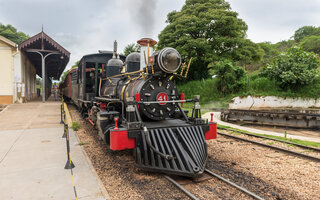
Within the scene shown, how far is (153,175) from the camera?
411cm

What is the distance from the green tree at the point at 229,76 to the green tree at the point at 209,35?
41.8 inches

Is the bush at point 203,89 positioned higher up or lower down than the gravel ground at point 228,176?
higher up

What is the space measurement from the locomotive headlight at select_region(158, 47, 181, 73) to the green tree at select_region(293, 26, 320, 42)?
Result: 4910 cm

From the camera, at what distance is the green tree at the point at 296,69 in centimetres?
1659

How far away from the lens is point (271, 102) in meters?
17.5

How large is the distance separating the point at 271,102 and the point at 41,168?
17.8 meters

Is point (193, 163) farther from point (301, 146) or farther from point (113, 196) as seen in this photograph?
point (301, 146)

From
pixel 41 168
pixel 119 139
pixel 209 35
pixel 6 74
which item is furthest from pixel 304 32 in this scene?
pixel 41 168

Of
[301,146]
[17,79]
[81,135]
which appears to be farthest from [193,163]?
[17,79]


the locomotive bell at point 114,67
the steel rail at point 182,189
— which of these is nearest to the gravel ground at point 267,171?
the steel rail at point 182,189

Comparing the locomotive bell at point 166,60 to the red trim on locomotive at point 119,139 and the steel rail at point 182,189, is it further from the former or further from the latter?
the steel rail at point 182,189

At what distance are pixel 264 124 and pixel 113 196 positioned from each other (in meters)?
11.6

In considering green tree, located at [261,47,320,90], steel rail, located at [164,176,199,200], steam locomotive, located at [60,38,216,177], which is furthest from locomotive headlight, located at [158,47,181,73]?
green tree, located at [261,47,320,90]

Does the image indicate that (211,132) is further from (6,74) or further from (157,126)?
(6,74)
